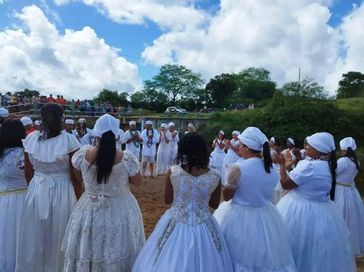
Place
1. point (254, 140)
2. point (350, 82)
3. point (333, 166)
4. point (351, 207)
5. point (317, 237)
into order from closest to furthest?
point (254, 140) < point (317, 237) < point (333, 166) < point (351, 207) < point (350, 82)

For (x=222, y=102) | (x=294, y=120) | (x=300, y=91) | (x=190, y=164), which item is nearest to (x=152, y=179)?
(x=190, y=164)

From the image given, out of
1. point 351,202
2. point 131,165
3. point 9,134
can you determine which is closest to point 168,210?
point 131,165

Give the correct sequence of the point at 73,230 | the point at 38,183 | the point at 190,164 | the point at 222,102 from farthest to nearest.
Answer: the point at 222,102 < the point at 38,183 < the point at 73,230 < the point at 190,164

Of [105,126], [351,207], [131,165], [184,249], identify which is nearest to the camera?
[184,249]

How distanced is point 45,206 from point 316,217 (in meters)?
2.99

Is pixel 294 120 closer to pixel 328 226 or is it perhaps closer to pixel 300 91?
pixel 300 91

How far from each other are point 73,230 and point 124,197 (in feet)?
1.90

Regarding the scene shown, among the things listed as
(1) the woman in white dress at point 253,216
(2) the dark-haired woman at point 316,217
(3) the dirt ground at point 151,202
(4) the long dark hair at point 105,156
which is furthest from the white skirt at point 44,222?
(3) the dirt ground at point 151,202

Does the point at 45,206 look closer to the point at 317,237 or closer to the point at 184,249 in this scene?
the point at 184,249

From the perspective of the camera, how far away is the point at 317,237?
4.57m

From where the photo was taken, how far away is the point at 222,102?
78375 millimetres

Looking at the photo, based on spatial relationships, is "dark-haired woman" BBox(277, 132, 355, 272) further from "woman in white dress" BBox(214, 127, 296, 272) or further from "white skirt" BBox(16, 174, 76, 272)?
"white skirt" BBox(16, 174, 76, 272)

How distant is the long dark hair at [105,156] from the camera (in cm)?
382

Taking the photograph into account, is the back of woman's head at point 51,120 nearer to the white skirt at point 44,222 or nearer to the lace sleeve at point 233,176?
the white skirt at point 44,222
